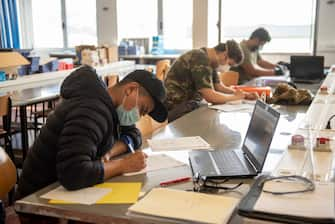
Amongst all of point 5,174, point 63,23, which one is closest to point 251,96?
point 5,174

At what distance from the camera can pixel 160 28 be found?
768 centimetres

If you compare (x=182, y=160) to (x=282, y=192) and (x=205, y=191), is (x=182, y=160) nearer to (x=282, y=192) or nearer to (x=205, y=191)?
(x=205, y=191)

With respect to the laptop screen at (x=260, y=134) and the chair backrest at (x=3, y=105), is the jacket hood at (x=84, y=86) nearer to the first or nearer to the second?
the laptop screen at (x=260, y=134)

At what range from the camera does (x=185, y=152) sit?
1.91 meters

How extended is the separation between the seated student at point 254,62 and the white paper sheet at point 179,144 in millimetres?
2931

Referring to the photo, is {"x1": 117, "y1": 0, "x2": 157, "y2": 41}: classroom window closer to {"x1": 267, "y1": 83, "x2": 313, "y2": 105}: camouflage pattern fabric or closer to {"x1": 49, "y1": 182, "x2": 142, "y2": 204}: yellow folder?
{"x1": 267, "y1": 83, "x2": 313, "y2": 105}: camouflage pattern fabric

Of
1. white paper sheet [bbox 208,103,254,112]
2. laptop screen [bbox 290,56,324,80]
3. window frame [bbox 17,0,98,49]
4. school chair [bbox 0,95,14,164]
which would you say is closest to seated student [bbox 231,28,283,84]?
laptop screen [bbox 290,56,324,80]

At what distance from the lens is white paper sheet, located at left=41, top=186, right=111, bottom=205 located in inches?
53.0

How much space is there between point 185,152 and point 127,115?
312 mm

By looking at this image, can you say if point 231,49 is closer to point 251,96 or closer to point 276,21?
point 251,96

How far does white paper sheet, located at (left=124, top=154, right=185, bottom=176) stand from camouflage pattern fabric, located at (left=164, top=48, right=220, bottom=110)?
59.7 inches

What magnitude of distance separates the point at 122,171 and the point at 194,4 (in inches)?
219

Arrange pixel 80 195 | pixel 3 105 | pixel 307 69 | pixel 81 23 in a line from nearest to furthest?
pixel 80 195, pixel 3 105, pixel 307 69, pixel 81 23

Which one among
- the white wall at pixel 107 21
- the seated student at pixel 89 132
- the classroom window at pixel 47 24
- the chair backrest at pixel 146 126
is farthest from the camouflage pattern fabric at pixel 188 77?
the classroom window at pixel 47 24
